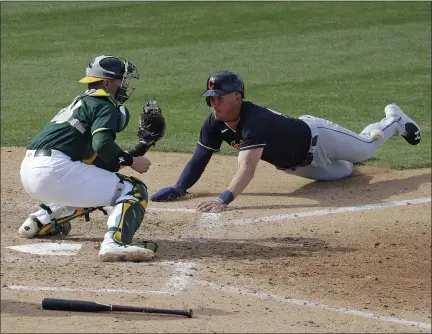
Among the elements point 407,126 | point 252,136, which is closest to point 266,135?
point 252,136

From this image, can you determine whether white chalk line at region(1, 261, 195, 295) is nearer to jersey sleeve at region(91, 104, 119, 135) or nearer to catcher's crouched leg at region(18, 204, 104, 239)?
jersey sleeve at region(91, 104, 119, 135)

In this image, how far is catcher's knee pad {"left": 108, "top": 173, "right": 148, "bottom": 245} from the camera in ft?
23.5

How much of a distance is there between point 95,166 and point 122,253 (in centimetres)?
84

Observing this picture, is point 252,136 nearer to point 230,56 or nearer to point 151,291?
point 151,291

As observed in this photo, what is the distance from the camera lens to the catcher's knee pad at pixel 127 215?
716 centimetres

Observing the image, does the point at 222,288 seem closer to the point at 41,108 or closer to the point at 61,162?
the point at 61,162

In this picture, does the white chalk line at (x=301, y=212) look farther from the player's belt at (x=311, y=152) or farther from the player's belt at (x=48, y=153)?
the player's belt at (x=48, y=153)

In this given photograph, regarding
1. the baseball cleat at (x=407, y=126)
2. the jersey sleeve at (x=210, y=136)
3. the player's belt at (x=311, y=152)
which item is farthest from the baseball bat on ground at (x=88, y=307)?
the baseball cleat at (x=407, y=126)

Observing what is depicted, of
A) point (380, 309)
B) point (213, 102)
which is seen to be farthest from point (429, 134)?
point (380, 309)

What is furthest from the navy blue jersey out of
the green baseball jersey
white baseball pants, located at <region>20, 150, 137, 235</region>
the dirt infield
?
the green baseball jersey

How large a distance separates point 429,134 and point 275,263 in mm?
4465

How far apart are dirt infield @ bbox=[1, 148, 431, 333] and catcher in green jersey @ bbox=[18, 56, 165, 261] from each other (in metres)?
0.28

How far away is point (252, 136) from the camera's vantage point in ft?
26.9

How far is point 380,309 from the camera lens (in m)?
6.34
